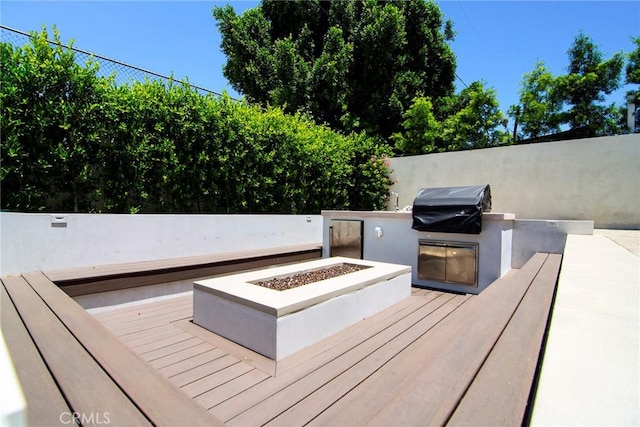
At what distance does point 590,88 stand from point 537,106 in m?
2.06

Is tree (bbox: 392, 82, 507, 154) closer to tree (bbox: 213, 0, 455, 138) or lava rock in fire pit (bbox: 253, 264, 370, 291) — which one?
tree (bbox: 213, 0, 455, 138)

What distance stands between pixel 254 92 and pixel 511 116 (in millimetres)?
11728

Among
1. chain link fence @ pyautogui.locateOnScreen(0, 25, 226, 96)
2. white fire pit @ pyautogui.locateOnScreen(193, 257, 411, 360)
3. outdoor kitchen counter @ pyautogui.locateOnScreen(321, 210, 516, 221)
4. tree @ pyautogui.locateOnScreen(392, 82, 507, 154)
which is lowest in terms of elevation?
white fire pit @ pyautogui.locateOnScreen(193, 257, 411, 360)

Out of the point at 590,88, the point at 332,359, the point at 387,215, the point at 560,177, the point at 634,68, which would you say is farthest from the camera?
the point at 590,88

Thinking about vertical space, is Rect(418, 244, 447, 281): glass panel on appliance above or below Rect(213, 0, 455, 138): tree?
below

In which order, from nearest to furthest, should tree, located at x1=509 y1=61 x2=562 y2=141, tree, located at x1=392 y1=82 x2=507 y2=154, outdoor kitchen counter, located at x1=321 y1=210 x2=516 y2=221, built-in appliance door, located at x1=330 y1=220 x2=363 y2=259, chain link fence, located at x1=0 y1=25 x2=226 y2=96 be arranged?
chain link fence, located at x1=0 y1=25 x2=226 y2=96 < outdoor kitchen counter, located at x1=321 y1=210 x2=516 y2=221 < built-in appliance door, located at x1=330 y1=220 x2=363 y2=259 < tree, located at x1=392 y1=82 x2=507 y2=154 < tree, located at x1=509 y1=61 x2=562 y2=141

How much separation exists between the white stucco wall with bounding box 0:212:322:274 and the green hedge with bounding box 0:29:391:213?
0.31 m

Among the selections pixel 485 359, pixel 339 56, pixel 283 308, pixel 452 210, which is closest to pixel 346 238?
pixel 452 210

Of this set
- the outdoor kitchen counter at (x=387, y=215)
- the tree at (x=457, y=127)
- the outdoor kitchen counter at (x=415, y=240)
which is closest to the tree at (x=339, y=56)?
the tree at (x=457, y=127)

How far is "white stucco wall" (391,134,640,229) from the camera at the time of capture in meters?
6.03

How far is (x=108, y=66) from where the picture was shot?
459 centimetres

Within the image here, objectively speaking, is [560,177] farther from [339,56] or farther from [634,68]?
[634,68]

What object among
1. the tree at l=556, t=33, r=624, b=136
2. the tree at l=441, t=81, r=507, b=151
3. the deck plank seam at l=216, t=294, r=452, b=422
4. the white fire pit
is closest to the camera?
the deck plank seam at l=216, t=294, r=452, b=422

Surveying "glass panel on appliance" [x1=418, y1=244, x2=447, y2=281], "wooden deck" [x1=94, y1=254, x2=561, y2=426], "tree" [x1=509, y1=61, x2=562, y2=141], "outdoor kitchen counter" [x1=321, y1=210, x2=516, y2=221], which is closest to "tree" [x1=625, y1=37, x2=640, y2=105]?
"tree" [x1=509, y1=61, x2=562, y2=141]
